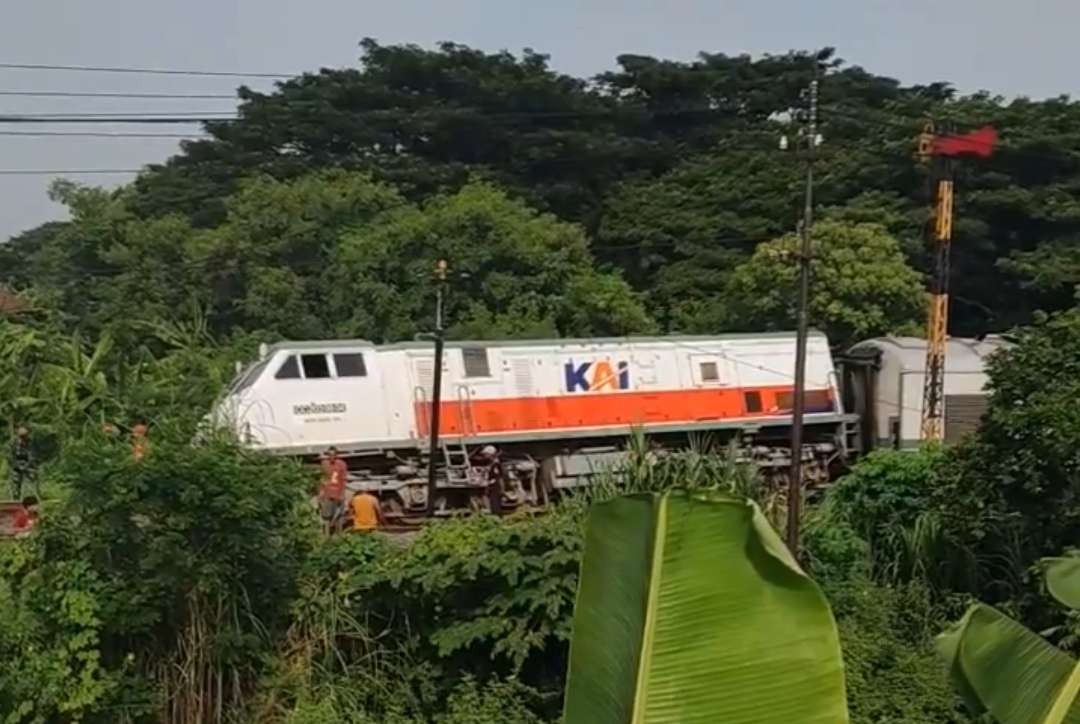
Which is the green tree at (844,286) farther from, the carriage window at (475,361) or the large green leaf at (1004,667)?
the large green leaf at (1004,667)

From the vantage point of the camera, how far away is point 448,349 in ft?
66.0

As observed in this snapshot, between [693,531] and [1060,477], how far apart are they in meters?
7.92

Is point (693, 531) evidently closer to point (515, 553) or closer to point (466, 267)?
point (515, 553)

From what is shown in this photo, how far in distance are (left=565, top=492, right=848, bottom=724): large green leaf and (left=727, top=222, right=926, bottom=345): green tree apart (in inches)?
923

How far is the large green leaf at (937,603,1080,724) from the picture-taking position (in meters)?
3.05

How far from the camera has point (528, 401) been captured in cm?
2016

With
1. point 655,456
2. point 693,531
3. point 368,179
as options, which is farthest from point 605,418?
point 693,531

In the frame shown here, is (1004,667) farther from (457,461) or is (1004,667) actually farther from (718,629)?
(457,461)

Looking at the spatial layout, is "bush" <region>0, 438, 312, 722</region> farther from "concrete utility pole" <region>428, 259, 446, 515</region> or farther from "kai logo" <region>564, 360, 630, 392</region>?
"kai logo" <region>564, 360, 630, 392</region>

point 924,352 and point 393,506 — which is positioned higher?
point 924,352

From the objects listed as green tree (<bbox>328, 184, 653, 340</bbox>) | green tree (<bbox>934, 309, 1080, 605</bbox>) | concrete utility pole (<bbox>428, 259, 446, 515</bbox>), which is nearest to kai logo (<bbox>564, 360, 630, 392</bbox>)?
concrete utility pole (<bbox>428, 259, 446, 515</bbox>)

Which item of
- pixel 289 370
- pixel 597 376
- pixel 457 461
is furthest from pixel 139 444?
pixel 597 376

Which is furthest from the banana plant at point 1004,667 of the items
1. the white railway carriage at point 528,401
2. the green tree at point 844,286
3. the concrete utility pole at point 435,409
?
the green tree at point 844,286

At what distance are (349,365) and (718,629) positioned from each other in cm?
1706
